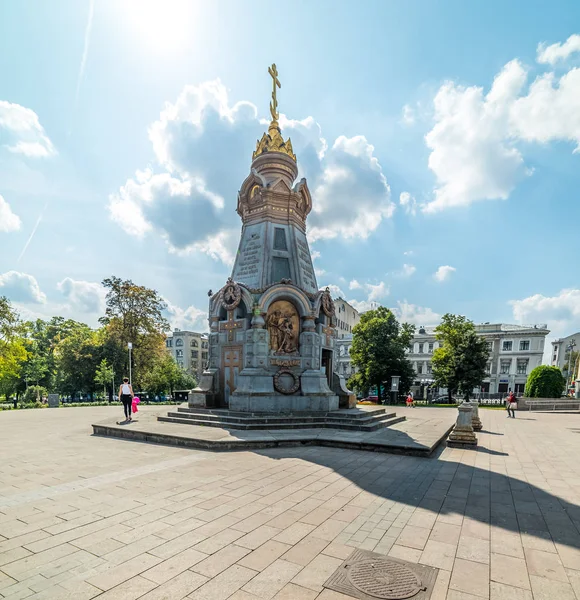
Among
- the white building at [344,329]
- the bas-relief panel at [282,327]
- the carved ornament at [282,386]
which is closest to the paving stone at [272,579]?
the carved ornament at [282,386]

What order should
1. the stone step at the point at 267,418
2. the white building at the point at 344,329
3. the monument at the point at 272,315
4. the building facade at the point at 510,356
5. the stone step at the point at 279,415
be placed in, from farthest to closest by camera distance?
the white building at the point at 344,329 < the building facade at the point at 510,356 < the monument at the point at 272,315 < the stone step at the point at 279,415 < the stone step at the point at 267,418

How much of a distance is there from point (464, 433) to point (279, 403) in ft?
20.5

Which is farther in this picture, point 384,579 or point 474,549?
point 474,549

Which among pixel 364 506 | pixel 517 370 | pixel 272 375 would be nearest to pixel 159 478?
pixel 364 506

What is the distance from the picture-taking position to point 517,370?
57125mm

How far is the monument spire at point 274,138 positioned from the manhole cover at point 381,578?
1633 cm

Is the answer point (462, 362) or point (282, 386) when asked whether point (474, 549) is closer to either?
point (282, 386)

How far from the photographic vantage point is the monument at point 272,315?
13.1m

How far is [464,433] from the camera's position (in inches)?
410

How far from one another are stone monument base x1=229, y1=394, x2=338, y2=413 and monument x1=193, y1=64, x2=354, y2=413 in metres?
0.04

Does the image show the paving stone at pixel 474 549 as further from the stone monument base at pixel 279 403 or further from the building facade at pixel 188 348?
the building facade at pixel 188 348

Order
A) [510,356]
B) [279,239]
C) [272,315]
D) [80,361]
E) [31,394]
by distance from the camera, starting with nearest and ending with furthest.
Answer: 1. [272,315]
2. [279,239]
3. [80,361]
4. [31,394]
5. [510,356]

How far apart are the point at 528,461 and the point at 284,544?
26.5ft

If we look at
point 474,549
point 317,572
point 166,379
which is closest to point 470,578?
point 474,549
